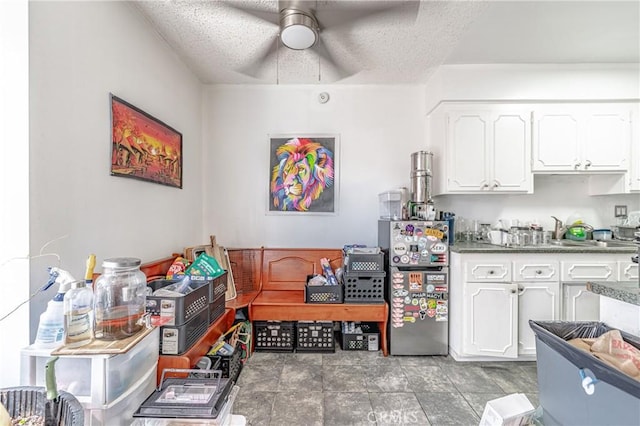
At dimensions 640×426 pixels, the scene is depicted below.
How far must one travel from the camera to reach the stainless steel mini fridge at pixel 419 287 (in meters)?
2.46

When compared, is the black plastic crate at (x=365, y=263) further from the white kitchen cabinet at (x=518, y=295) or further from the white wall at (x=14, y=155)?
the white wall at (x=14, y=155)

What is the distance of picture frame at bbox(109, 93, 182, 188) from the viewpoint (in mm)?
1730

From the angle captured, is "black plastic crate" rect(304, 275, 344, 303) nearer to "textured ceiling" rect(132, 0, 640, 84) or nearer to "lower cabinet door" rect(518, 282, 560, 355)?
"lower cabinet door" rect(518, 282, 560, 355)

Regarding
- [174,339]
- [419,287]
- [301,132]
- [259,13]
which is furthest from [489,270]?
[259,13]

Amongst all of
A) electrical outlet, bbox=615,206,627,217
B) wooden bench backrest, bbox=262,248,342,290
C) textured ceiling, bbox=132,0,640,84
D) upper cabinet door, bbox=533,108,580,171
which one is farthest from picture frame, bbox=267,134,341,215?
Result: electrical outlet, bbox=615,206,627,217

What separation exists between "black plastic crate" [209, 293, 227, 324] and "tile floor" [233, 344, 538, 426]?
55cm

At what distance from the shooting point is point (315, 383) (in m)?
2.07

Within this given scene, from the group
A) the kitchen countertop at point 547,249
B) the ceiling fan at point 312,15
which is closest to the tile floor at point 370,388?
the kitchen countertop at point 547,249

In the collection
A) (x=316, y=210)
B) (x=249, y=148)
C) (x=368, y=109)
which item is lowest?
(x=316, y=210)

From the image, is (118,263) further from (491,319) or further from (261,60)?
(491,319)

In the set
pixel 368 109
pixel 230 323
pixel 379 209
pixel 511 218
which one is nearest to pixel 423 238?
pixel 379 209

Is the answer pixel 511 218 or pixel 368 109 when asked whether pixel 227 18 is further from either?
pixel 511 218

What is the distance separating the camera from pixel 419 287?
2457 millimetres

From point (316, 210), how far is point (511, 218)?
2201mm
